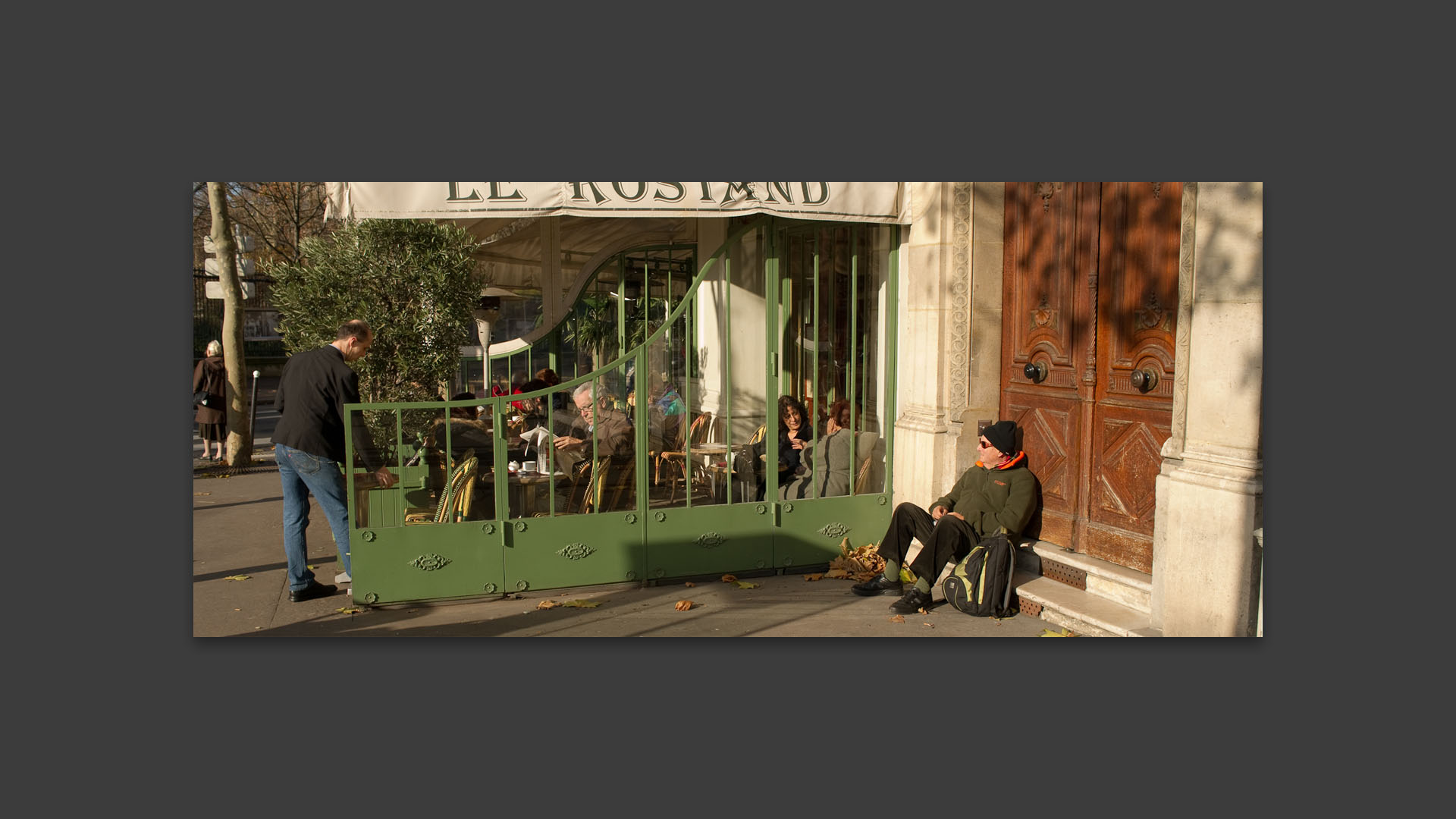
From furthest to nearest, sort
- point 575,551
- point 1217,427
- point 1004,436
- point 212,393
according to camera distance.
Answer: point 212,393 < point 575,551 < point 1004,436 < point 1217,427

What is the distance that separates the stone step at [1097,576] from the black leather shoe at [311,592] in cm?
414

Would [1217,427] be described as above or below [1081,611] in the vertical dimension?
above

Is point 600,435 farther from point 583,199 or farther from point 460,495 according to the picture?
point 583,199

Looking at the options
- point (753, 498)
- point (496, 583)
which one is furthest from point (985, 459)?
point (496, 583)

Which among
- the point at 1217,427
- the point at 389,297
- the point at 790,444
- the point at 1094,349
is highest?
the point at 389,297

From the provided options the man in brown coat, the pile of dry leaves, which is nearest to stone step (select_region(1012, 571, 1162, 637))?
the pile of dry leaves

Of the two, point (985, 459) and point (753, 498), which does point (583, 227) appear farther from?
point (985, 459)

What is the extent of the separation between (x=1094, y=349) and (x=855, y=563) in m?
2.02

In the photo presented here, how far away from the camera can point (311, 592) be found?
6309 millimetres

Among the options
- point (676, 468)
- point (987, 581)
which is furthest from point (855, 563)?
point (676, 468)

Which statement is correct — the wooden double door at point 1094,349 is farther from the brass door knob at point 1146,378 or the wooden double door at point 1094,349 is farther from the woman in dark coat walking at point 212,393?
the woman in dark coat walking at point 212,393

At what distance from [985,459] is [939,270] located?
1.26 meters

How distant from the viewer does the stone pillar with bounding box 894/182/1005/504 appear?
260 inches

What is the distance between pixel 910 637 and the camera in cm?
552
